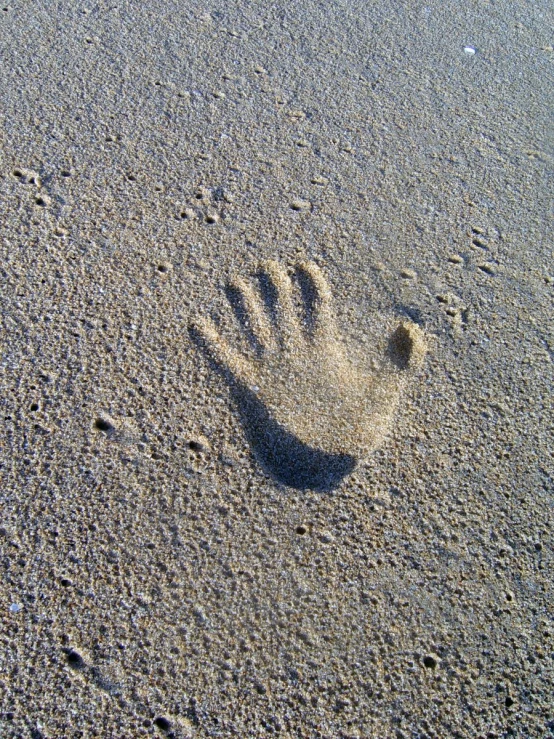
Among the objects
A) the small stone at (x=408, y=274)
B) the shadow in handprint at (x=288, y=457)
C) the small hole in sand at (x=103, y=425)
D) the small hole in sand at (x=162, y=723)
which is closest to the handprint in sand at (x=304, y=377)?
the shadow in handprint at (x=288, y=457)

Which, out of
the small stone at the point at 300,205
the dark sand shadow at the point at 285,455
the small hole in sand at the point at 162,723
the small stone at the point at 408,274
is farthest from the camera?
the small stone at the point at 300,205

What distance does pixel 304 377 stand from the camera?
159 centimetres

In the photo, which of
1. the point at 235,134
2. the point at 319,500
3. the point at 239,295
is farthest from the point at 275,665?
the point at 235,134

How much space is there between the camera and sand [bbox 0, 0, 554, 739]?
122 centimetres

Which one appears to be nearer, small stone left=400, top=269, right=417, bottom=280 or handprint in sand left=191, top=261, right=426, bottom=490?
handprint in sand left=191, top=261, right=426, bottom=490

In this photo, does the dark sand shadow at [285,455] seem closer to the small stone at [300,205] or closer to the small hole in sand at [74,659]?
the small hole in sand at [74,659]

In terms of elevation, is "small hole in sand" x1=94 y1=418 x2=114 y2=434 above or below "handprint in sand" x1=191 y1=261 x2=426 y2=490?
below

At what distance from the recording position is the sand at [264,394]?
1.22m

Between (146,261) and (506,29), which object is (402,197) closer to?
(146,261)

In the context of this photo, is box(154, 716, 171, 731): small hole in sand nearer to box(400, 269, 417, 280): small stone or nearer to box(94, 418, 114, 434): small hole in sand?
box(94, 418, 114, 434): small hole in sand

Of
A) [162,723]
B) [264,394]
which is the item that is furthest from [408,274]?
[162,723]

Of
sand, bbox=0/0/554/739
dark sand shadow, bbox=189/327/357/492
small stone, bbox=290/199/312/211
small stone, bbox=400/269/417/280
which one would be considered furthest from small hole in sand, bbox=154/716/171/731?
small stone, bbox=290/199/312/211

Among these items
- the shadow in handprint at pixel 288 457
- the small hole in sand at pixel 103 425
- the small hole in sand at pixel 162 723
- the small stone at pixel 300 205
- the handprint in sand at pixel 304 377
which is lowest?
the small hole in sand at pixel 162 723

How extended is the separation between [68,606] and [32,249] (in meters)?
0.91
